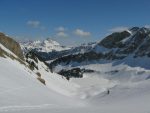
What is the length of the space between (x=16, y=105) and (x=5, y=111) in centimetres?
416

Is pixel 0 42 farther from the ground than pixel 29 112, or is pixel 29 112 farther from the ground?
pixel 0 42

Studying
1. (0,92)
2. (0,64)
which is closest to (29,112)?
(0,92)

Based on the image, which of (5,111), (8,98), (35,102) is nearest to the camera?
(5,111)

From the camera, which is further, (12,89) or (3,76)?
(3,76)

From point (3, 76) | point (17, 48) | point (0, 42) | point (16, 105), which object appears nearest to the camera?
point (16, 105)

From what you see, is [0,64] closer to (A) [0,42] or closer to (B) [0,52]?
(B) [0,52]

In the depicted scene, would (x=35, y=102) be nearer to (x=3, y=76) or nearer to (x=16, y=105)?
(x=16, y=105)

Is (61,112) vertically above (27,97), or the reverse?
(27,97)

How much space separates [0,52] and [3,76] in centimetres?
1901

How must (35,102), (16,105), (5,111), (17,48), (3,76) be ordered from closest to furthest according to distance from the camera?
(5,111), (16,105), (35,102), (3,76), (17,48)

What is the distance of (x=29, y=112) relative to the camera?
87.7 ft

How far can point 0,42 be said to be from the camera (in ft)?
262

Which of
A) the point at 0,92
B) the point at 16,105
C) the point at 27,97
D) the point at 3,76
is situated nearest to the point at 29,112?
the point at 16,105

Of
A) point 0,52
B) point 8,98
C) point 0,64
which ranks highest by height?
point 0,52
